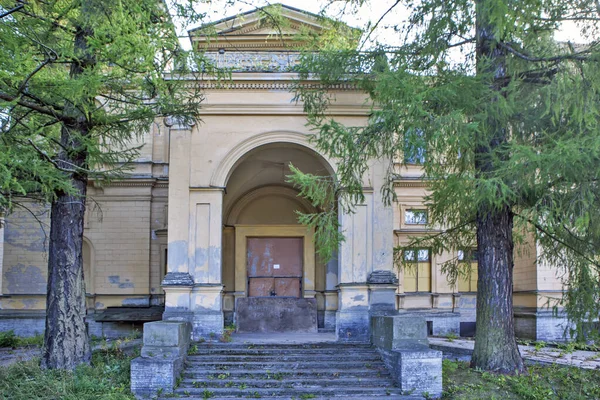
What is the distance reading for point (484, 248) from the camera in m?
10.9

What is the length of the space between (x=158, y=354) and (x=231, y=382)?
140 centimetres

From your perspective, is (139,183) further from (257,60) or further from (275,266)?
(257,60)

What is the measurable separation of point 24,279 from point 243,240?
763 centimetres

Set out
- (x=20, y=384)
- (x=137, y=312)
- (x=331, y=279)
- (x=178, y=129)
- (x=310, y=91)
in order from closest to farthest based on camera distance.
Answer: (x=20, y=384)
(x=310, y=91)
(x=178, y=129)
(x=331, y=279)
(x=137, y=312)

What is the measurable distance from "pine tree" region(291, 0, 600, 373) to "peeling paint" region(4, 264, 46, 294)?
12.1 metres

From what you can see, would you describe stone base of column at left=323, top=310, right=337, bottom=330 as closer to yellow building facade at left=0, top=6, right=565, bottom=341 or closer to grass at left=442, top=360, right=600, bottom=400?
yellow building facade at left=0, top=6, right=565, bottom=341

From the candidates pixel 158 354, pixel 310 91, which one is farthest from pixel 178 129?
pixel 158 354

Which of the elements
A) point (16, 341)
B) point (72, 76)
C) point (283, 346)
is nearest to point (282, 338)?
point (283, 346)

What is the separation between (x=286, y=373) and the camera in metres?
10.8

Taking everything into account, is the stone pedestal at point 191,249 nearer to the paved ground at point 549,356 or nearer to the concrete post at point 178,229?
the concrete post at point 178,229

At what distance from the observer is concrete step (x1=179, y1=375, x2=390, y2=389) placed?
10344mm

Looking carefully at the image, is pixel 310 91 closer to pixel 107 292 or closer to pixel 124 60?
pixel 124 60

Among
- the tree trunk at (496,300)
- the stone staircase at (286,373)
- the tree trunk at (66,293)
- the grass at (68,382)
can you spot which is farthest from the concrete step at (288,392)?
the tree trunk at (66,293)

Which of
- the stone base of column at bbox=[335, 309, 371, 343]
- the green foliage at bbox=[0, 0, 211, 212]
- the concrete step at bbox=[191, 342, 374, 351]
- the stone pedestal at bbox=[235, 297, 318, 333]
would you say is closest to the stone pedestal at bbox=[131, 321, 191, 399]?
the concrete step at bbox=[191, 342, 374, 351]
